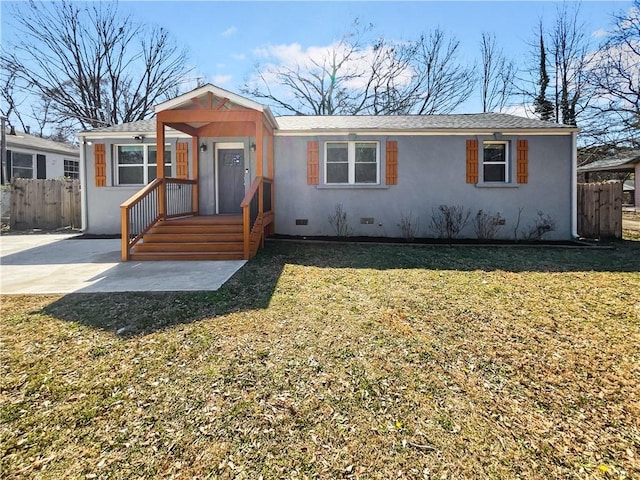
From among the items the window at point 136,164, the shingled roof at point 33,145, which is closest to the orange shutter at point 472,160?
the window at point 136,164

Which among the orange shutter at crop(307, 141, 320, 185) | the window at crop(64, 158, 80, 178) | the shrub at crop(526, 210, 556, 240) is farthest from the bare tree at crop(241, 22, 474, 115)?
the shrub at crop(526, 210, 556, 240)

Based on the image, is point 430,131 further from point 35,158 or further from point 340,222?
point 35,158

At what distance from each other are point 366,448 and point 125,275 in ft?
16.3

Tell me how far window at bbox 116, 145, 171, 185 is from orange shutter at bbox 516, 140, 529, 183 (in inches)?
402

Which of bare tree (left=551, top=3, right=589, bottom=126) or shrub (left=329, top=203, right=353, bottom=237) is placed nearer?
shrub (left=329, top=203, right=353, bottom=237)

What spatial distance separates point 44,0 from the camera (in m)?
19.9

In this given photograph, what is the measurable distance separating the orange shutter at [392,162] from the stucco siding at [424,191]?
0.12 metres

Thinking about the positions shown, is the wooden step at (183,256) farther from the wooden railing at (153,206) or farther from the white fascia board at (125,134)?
the white fascia board at (125,134)

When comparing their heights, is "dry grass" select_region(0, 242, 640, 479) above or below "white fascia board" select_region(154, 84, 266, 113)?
below

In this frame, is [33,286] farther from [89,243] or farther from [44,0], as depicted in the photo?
[44,0]

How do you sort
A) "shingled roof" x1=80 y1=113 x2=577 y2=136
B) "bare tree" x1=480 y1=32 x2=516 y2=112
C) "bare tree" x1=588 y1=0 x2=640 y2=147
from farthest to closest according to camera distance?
"bare tree" x1=480 y1=32 x2=516 y2=112, "bare tree" x1=588 y1=0 x2=640 y2=147, "shingled roof" x1=80 y1=113 x2=577 y2=136

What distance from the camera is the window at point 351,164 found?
32.0 ft

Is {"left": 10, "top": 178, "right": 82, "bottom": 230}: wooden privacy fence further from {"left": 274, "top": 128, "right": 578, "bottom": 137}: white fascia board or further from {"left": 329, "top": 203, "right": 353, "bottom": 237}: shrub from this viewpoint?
{"left": 329, "top": 203, "right": 353, "bottom": 237}: shrub

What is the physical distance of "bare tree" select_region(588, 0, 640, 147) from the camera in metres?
15.8
